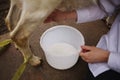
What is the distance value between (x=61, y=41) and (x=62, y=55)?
0.60ft

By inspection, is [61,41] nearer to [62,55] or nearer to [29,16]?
[62,55]

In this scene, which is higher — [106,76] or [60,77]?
[106,76]

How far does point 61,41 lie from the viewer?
1.44 m

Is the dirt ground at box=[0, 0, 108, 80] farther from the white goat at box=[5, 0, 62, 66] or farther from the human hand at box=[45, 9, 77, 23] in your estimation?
the white goat at box=[5, 0, 62, 66]

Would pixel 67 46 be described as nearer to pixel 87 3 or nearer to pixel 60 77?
pixel 60 77

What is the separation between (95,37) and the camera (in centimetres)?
155

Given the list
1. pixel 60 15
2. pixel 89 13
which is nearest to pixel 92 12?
pixel 89 13

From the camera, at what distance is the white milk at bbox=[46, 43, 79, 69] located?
50.1 inches

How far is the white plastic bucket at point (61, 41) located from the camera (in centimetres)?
129

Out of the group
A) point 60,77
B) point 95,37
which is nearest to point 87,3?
point 95,37

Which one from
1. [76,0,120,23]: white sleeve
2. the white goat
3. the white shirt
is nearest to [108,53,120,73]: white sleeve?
the white shirt

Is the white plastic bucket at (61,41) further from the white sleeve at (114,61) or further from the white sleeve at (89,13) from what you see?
the white sleeve at (114,61)

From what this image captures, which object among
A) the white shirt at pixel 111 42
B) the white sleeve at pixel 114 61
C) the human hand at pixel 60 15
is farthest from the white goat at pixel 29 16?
the white sleeve at pixel 114 61

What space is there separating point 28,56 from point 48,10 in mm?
344
